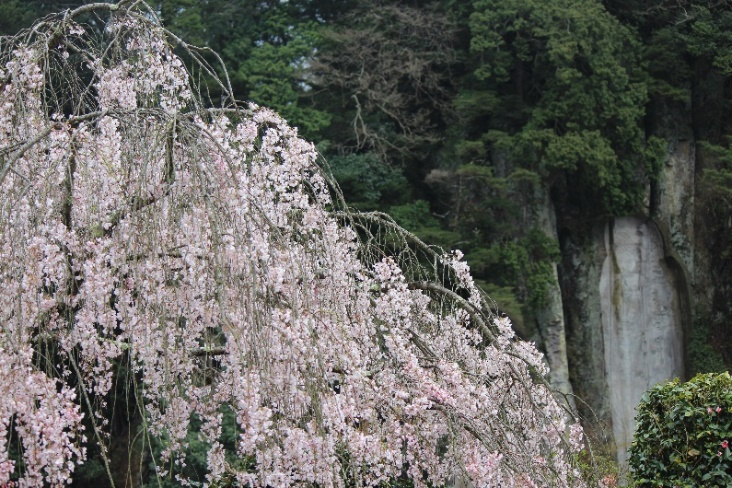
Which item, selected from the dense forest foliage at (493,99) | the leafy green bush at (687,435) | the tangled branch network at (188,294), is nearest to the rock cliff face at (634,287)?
the dense forest foliage at (493,99)

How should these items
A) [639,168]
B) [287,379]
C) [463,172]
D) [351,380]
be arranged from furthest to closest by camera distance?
[639,168] → [463,172] → [351,380] → [287,379]

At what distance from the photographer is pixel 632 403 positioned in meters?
10.2

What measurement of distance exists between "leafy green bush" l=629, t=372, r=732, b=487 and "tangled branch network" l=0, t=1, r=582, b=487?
1098 mm

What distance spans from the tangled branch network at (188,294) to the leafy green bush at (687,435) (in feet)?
3.60

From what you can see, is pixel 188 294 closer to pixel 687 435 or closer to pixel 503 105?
pixel 687 435

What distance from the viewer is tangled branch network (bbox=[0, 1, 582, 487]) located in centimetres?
240

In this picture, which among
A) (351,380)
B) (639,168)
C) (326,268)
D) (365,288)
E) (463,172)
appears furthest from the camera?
(639,168)

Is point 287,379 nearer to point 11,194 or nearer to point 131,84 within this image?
point 11,194

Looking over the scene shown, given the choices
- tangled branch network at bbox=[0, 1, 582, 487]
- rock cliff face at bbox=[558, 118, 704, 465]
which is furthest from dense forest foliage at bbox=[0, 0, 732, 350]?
tangled branch network at bbox=[0, 1, 582, 487]

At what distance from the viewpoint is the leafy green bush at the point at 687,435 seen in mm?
4035

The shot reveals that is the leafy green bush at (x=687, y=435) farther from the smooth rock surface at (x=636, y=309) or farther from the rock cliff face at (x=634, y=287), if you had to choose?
the smooth rock surface at (x=636, y=309)

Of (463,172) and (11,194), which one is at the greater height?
(463,172)

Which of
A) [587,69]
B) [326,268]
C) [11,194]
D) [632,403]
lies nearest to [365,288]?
[326,268]

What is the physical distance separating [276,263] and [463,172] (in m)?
6.80
